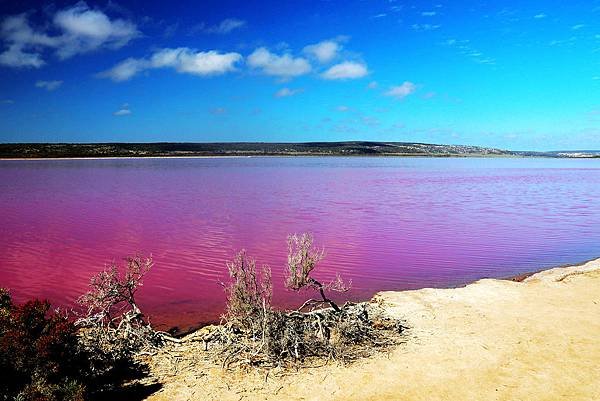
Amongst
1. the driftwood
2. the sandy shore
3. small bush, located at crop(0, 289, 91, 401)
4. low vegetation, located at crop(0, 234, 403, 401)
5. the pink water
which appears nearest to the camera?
small bush, located at crop(0, 289, 91, 401)

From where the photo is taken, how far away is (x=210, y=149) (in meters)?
160

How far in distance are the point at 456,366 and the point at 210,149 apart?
6233 inches

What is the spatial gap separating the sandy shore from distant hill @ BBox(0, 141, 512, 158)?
111 meters

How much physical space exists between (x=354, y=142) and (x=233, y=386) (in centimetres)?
18997

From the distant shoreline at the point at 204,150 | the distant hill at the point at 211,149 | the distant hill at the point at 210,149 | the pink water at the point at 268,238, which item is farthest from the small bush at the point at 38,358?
the distant hill at the point at 210,149

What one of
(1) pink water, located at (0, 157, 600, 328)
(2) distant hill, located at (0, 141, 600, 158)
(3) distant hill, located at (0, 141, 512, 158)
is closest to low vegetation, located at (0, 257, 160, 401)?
(1) pink water, located at (0, 157, 600, 328)

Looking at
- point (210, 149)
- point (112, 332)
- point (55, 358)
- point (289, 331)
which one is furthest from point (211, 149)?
point (55, 358)

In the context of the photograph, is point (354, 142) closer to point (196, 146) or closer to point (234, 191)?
point (196, 146)

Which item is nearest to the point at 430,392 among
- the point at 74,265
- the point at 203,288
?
the point at 203,288

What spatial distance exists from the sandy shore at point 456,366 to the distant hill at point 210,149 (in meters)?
111

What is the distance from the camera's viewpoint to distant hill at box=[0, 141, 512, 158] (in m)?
114

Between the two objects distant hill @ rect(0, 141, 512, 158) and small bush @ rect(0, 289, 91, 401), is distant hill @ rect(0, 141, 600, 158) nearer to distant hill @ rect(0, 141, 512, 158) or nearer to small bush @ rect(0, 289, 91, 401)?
distant hill @ rect(0, 141, 512, 158)

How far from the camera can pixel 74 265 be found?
41.1ft

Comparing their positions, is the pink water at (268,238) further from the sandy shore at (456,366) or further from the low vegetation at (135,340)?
the sandy shore at (456,366)
